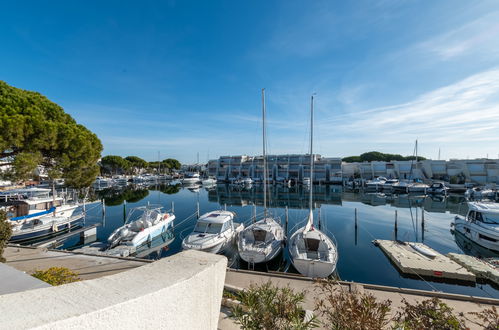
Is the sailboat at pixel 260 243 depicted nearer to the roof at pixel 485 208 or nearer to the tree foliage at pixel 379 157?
the roof at pixel 485 208

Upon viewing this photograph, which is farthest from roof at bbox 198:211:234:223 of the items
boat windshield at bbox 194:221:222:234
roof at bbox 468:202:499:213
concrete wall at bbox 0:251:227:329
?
roof at bbox 468:202:499:213

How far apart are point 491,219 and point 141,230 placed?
960 inches

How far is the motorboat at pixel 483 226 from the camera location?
14.9m

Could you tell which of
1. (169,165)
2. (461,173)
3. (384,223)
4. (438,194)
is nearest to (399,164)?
(461,173)

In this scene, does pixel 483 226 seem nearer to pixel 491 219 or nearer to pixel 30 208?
pixel 491 219

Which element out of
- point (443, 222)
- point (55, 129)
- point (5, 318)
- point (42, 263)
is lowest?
point (443, 222)

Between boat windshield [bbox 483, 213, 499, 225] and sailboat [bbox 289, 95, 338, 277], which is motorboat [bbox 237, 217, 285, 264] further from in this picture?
boat windshield [bbox 483, 213, 499, 225]

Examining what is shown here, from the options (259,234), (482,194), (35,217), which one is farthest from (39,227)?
(482,194)

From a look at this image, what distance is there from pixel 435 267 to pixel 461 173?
64.6 metres

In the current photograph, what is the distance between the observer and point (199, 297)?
6.91 ft

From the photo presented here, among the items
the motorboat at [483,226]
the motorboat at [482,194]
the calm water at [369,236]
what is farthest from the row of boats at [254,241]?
the motorboat at [482,194]

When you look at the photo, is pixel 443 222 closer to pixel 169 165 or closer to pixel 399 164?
pixel 399 164

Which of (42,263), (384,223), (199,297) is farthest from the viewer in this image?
(384,223)

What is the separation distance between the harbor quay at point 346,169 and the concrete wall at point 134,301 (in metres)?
67.0
